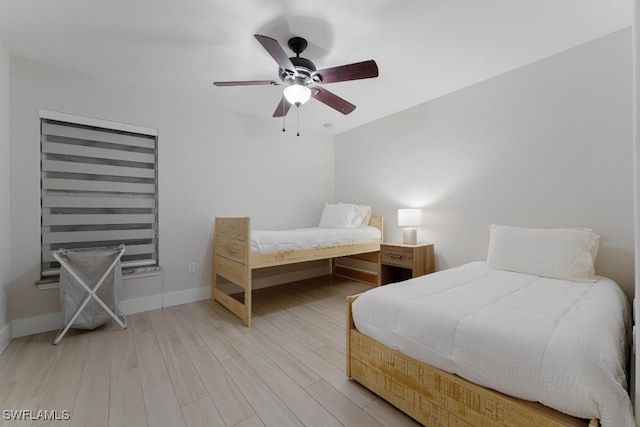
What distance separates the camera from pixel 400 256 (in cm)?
284

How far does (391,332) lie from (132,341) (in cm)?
197

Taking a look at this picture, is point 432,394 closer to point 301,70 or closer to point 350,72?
point 350,72

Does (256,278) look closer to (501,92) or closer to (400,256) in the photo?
(400,256)

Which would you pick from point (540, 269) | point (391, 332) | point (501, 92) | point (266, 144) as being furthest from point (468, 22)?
point (266, 144)

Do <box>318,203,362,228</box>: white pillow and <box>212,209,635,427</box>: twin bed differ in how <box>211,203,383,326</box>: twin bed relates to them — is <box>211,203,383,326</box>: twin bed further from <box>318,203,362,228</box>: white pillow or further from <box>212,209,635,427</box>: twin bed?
<box>212,209,635,427</box>: twin bed

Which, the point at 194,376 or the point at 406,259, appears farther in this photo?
the point at 406,259

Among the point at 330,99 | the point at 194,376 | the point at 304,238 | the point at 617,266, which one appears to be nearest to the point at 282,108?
the point at 330,99

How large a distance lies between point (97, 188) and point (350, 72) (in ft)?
8.17

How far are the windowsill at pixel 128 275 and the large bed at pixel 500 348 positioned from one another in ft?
7.16

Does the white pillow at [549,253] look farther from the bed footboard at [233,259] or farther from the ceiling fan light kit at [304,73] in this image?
the bed footboard at [233,259]

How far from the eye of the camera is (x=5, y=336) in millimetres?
1929

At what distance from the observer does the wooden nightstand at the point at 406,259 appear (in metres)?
2.73

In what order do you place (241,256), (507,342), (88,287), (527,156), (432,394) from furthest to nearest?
(241,256) → (527,156) → (88,287) → (432,394) → (507,342)

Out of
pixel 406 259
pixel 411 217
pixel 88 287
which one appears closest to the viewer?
pixel 88 287
